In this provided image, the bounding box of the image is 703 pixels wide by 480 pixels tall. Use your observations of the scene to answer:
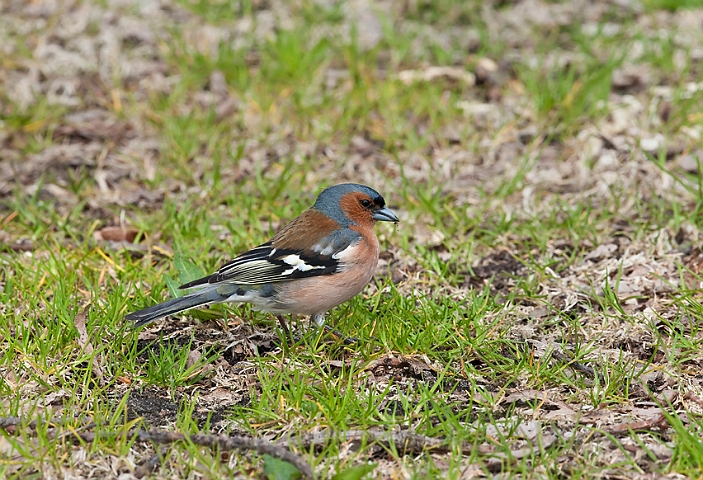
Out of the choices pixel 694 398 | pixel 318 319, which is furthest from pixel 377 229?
pixel 694 398

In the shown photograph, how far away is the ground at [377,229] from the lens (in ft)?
13.5

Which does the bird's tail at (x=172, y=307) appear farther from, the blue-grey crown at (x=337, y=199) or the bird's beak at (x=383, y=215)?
the bird's beak at (x=383, y=215)

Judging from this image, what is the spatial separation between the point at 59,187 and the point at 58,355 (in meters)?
2.58

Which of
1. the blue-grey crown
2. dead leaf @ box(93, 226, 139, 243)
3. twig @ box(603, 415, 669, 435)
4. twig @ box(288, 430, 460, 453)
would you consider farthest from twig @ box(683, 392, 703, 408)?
dead leaf @ box(93, 226, 139, 243)

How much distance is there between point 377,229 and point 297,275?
1406 mm

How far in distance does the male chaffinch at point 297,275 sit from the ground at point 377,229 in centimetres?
21

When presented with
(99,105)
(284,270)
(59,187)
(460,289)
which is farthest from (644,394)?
(99,105)

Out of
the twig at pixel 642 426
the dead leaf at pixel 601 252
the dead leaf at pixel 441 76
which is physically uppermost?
the dead leaf at pixel 441 76

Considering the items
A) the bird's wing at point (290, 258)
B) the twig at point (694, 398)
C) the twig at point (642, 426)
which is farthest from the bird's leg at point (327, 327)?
the twig at point (694, 398)

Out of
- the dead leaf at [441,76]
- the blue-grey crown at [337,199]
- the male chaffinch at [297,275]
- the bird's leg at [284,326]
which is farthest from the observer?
the dead leaf at [441,76]

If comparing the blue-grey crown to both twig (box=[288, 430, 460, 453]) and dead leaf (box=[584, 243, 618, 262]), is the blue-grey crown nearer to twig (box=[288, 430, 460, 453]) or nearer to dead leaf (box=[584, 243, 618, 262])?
dead leaf (box=[584, 243, 618, 262])

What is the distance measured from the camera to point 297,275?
16.7 ft

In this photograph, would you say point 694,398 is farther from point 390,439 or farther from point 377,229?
point 377,229

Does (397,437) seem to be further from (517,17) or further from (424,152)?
(517,17)
